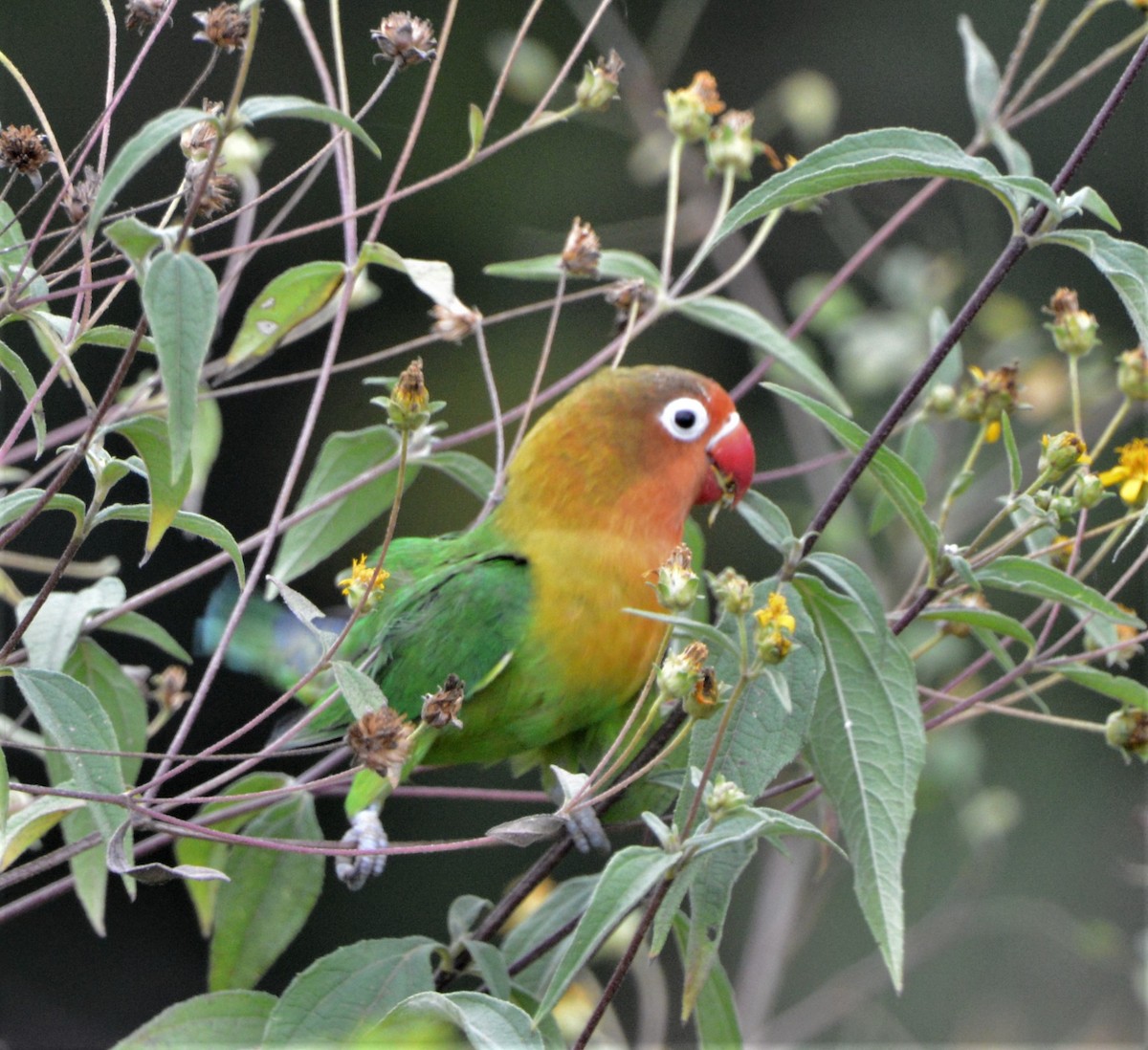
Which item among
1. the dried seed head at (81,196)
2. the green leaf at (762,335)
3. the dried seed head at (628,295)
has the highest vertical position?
the green leaf at (762,335)

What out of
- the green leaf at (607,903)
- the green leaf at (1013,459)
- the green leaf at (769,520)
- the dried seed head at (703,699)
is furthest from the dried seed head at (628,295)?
the green leaf at (607,903)

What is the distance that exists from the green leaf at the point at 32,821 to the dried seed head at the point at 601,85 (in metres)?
0.61

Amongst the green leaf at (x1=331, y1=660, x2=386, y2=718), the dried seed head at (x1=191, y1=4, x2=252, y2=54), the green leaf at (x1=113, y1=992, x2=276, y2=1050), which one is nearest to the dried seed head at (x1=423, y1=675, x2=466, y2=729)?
the green leaf at (x1=331, y1=660, x2=386, y2=718)

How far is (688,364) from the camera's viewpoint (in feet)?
13.3

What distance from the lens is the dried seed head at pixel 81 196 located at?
756 millimetres

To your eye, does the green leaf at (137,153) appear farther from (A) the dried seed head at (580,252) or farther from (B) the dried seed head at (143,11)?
(A) the dried seed head at (580,252)

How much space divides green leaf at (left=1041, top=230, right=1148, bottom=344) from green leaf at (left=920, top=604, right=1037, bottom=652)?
0.63 ft

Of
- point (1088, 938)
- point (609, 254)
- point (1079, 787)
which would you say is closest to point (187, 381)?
point (609, 254)

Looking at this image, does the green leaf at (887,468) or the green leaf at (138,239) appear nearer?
the green leaf at (138,239)

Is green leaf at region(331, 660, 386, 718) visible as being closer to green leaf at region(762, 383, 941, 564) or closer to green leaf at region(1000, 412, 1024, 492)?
green leaf at region(762, 383, 941, 564)

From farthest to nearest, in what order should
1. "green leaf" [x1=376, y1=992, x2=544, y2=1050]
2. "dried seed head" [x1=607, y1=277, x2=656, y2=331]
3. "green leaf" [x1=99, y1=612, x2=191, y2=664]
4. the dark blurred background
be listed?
the dark blurred background < "dried seed head" [x1=607, y1=277, x2=656, y2=331] < "green leaf" [x1=99, y1=612, x2=191, y2=664] < "green leaf" [x1=376, y1=992, x2=544, y2=1050]

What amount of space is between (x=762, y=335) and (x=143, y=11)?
49 centimetres

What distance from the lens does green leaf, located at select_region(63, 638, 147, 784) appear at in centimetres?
97

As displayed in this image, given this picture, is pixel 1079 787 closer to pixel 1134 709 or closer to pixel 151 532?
pixel 1134 709
